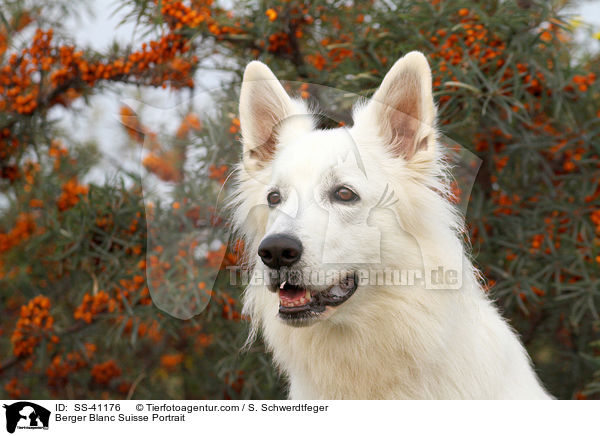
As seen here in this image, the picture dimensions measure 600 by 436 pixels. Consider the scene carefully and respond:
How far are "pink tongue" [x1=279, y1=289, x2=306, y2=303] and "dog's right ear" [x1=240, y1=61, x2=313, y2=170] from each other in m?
0.65

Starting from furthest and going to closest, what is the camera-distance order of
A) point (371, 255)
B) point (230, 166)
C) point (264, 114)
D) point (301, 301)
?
1. point (230, 166)
2. point (264, 114)
3. point (371, 255)
4. point (301, 301)

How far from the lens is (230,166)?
2.82m

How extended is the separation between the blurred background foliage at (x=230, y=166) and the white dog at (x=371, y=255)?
298 millimetres

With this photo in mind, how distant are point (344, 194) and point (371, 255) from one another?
0.87 ft

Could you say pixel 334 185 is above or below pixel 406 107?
below

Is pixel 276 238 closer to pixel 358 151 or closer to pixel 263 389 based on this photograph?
pixel 358 151

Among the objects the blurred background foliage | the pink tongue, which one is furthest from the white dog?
the blurred background foliage

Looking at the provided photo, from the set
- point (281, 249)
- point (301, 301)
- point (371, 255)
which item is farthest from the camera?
point (371, 255)

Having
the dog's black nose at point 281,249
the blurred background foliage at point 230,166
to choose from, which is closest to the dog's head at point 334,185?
the dog's black nose at point 281,249

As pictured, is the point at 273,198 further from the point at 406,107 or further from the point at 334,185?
the point at 406,107
